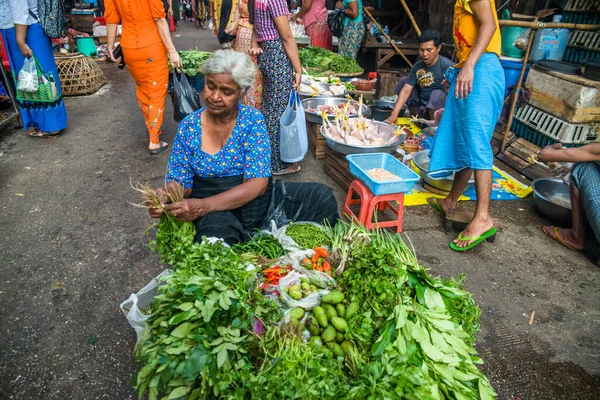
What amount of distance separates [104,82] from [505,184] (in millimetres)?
7154

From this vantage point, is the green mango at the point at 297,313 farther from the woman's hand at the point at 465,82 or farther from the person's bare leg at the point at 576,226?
the person's bare leg at the point at 576,226

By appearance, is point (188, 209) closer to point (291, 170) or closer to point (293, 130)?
point (293, 130)

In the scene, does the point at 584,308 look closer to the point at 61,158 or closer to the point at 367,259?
the point at 367,259

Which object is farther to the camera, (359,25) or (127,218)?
(359,25)

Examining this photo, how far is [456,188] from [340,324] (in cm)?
220

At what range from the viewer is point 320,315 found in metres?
1.63

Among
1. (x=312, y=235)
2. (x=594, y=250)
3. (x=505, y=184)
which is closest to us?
(x=312, y=235)

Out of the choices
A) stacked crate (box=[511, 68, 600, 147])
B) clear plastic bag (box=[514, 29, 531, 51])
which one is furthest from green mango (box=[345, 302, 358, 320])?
clear plastic bag (box=[514, 29, 531, 51])

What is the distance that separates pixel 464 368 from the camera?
1.54m

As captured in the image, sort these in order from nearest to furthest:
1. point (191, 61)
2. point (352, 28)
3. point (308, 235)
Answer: point (308, 235), point (191, 61), point (352, 28)

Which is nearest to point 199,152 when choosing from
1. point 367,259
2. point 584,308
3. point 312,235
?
point 312,235

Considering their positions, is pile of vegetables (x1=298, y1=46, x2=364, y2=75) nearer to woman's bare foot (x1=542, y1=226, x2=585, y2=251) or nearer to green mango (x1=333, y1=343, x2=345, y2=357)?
woman's bare foot (x1=542, y1=226, x2=585, y2=251)

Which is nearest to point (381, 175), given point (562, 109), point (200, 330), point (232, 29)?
point (200, 330)

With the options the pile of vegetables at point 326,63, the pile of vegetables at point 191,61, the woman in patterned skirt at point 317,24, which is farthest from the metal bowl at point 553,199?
the woman in patterned skirt at point 317,24
